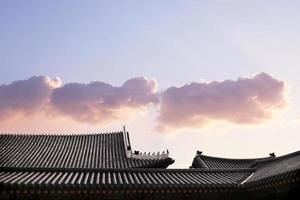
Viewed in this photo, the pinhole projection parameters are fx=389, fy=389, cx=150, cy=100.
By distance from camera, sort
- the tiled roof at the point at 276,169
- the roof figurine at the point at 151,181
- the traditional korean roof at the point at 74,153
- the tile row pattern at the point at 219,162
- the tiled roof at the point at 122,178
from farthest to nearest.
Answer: the tile row pattern at the point at 219,162, the traditional korean roof at the point at 74,153, the tiled roof at the point at 122,178, the roof figurine at the point at 151,181, the tiled roof at the point at 276,169

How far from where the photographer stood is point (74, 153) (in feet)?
85.6

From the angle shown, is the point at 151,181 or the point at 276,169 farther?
the point at 276,169

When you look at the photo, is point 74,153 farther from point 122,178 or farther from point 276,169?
point 276,169

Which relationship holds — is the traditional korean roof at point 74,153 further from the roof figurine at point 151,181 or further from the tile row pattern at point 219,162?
the tile row pattern at point 219,162

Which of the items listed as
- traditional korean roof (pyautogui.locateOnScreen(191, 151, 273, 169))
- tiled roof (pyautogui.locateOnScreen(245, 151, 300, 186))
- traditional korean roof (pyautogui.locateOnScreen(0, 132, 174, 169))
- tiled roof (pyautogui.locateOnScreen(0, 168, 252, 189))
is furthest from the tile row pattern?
tiled roof (pyautogui.locateOnScreen(0, 168, 252, 189))

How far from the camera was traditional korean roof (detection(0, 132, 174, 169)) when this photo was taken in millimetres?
23281

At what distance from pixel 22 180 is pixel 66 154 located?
37.7 ft

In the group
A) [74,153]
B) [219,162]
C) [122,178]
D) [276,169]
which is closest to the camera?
[122,178]

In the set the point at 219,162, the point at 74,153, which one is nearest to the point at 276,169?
the point at 74,153

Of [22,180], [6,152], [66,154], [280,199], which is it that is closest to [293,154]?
[280,199]

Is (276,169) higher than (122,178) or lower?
higher

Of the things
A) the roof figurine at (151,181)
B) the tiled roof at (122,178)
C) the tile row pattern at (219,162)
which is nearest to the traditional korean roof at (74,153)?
the roof figurine at (151,181)

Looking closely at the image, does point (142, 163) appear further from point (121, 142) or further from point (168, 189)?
point (168, 189)

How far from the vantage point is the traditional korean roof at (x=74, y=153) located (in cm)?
2328
